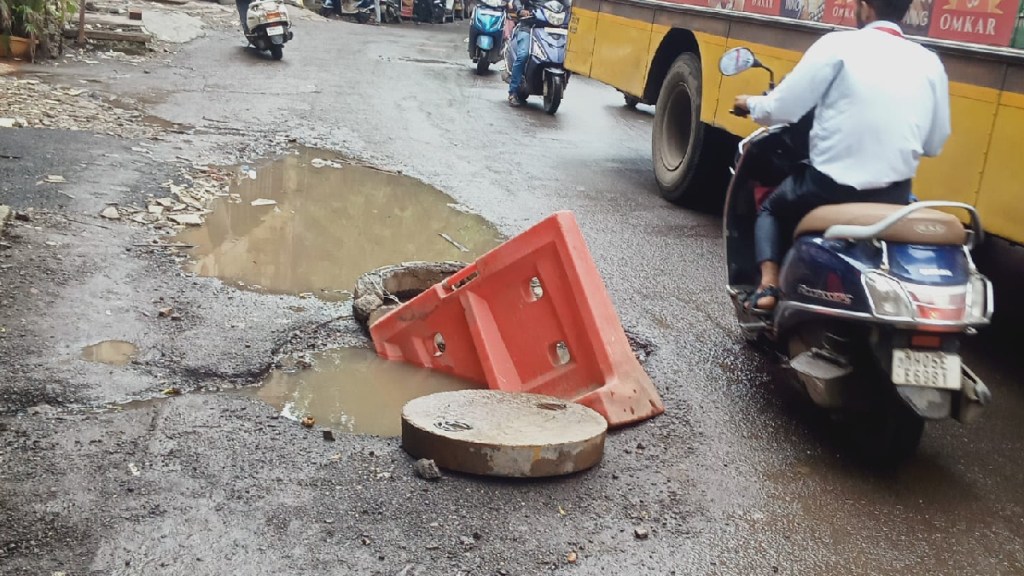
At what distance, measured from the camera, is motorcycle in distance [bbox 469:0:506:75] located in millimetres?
15859

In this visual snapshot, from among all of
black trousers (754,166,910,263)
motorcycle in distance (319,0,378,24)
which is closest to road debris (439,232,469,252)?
black trousers (754,166,910,263)

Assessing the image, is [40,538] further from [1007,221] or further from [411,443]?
[1007,221]

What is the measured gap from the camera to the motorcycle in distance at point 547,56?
12367 millimetres

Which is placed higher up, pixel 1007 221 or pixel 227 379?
pixel 1007 221

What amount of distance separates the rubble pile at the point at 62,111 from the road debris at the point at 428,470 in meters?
6.03

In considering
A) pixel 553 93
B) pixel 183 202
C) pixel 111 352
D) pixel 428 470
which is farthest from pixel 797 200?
pixel 553 93

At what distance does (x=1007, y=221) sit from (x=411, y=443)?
124 inches

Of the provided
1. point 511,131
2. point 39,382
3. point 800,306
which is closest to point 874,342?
point 800,306

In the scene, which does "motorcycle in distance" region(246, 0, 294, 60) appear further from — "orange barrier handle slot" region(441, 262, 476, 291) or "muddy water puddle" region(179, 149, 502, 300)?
"orange barrier handle slot" region(441, 262, 476, 291)

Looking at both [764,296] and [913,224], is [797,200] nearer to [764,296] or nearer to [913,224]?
[764,296]

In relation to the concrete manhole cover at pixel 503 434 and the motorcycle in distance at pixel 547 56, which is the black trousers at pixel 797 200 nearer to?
the concrete manhole cover at pixel 503 434

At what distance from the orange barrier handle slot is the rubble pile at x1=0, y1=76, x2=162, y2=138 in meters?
5.05

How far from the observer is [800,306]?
3938mm

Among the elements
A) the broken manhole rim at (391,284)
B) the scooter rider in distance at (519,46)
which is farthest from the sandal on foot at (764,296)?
the scooter rider in distance at (519,46)
